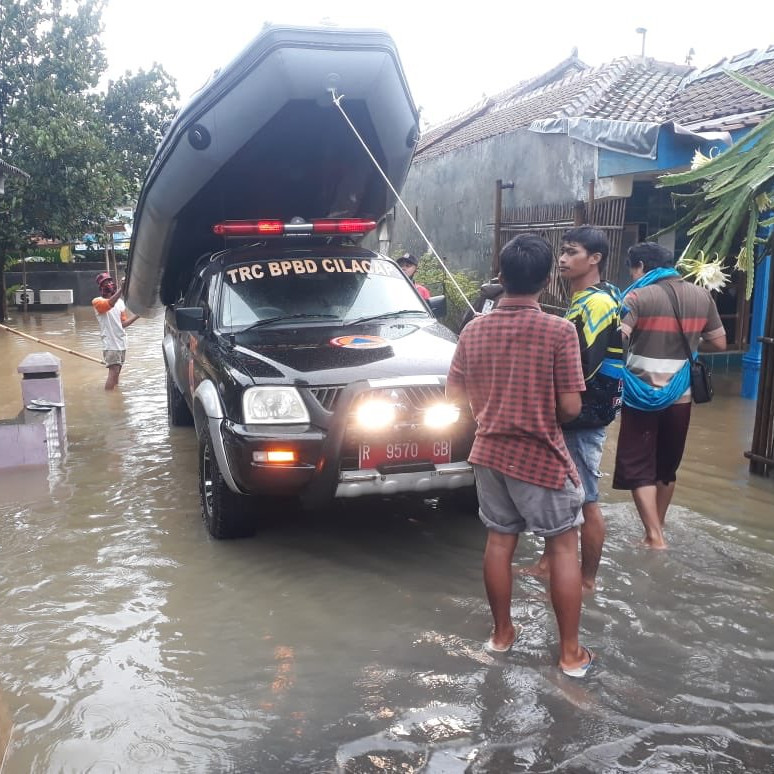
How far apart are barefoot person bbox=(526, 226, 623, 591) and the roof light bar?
263 centimetres

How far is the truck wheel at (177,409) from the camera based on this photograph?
25.3 feet

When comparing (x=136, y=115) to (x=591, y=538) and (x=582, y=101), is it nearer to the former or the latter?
(x=582, y=101)

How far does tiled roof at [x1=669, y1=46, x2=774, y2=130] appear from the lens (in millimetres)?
9055

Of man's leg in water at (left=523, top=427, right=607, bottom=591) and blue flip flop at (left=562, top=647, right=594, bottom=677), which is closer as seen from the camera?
blue flip flop at (left=562, top=647, right=594, bottom=677)

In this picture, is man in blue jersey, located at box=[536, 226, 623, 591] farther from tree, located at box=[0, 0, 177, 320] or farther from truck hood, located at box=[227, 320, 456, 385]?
tree, located at box=[0, 0, 177, 320]

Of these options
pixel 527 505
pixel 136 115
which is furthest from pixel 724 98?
pixel 136 115

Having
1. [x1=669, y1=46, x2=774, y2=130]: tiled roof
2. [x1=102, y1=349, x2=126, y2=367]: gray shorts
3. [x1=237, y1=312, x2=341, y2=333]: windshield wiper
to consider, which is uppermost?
[x1=669, y1=46, x2=774, y2=130]: tiled roof

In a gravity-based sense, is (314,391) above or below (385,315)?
below

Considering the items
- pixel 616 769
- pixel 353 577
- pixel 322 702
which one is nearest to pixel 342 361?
pixel 353 577

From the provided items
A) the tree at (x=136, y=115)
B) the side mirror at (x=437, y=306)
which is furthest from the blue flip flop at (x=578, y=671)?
the tree at (x=136, y=115)

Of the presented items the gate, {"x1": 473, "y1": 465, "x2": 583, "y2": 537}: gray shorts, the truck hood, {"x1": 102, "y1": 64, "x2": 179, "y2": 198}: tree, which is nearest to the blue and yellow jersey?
Answer: {"x1": 473, "y1": 465, "x2": 583, "y2": 537}: gray shorts

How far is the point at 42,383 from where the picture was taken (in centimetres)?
673

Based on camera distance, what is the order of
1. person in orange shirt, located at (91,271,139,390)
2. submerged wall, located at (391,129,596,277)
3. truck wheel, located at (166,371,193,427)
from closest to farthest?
1. truck wheel, located at (166,371,193,427)
2. person in orange shirt, located at (91,271,139,390)
3. submerged wall, located at (391,129,596,277)

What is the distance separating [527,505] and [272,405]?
5.31ft
